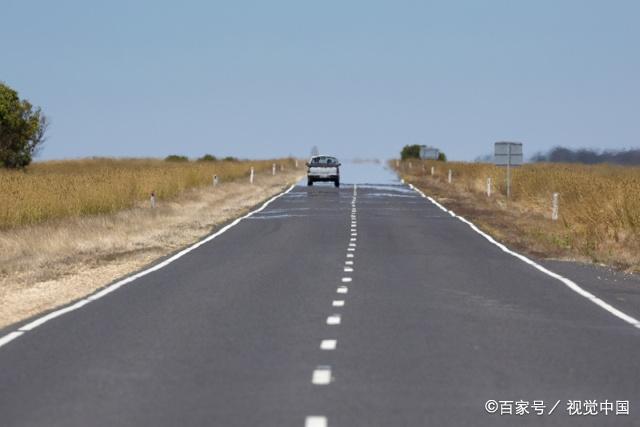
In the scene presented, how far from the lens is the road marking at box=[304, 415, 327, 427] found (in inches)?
295

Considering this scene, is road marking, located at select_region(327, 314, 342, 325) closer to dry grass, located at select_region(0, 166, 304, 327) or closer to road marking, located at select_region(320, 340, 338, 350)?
road marking, located at select_region(320, 340, 338, 350)

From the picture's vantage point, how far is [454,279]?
18.2 metres

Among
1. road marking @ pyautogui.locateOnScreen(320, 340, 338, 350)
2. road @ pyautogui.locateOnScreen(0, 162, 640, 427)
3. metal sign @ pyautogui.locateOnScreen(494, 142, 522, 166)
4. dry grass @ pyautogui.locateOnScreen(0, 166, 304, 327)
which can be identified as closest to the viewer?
road @ pyautogui.locateOnScreen(0, 162, 640, 427)

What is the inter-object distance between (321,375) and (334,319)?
3.71m

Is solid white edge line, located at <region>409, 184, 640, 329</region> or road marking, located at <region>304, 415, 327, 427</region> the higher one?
road marking, located at <region>304, 415, 327, 427</region>

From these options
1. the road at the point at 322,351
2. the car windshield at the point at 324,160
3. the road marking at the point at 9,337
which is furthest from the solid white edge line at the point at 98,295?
the car windshield at the point at 324,160

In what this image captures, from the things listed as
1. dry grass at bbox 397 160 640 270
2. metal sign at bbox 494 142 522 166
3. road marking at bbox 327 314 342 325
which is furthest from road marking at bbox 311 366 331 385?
metal sign at bbox 494 142 522 166

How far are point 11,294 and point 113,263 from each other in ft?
15.6

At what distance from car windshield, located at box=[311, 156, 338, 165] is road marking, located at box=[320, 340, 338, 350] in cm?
5317

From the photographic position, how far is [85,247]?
81.1ft

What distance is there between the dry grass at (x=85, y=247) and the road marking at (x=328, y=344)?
4.29 m

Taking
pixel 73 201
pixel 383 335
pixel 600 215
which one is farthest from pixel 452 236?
pixel 383 335

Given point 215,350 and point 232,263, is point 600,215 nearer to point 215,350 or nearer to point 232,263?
point 232,263

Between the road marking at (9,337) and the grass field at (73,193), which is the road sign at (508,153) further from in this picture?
the road marking at (9,337)
